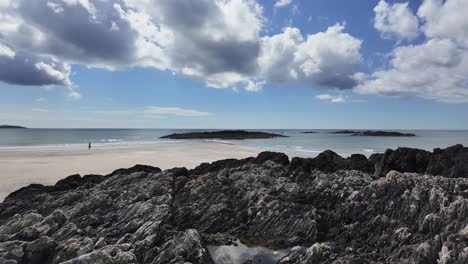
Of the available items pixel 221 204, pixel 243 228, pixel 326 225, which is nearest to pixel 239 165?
pixel 221 204

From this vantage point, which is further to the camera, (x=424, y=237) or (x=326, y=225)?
(x=326, y=225)

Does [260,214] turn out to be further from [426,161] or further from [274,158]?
[426,161]

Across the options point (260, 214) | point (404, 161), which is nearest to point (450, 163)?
point (404, 161)

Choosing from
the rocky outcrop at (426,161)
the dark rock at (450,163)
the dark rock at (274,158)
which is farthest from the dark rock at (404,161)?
the dark rock at (274,158)

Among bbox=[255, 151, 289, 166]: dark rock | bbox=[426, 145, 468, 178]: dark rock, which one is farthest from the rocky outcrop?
bbox=[255, 151, 289, 166]: dark rock

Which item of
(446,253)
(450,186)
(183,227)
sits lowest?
(183,227)

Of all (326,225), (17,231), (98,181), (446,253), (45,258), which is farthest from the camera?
(98,181)

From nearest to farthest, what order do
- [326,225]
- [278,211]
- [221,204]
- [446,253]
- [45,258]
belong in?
[446,253]
[45,258]
[326,225]
[278,211]
[221,204]

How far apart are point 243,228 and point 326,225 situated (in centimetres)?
300

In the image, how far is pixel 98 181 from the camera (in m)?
16.6

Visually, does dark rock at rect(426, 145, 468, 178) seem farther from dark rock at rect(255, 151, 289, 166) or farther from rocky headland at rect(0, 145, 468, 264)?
dark rock at rect(255, 151, 289, 166)

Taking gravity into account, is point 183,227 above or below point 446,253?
below

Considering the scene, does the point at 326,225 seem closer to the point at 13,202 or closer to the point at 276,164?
the point at 276,164

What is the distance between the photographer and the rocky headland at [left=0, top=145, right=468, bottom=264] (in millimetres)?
8578
